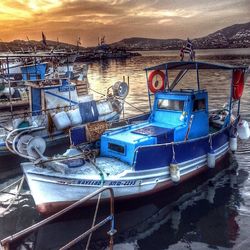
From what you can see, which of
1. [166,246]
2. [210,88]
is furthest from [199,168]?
[210,88]

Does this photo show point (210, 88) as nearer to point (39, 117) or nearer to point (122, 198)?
point (39, 117)

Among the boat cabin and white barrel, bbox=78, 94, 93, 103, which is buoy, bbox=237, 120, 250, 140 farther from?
white barrel, bbox=78, 94, 93, 103

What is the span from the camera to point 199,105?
553 inches

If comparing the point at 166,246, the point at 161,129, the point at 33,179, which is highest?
the point at 161,129

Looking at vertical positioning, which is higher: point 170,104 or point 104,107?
point 170,104

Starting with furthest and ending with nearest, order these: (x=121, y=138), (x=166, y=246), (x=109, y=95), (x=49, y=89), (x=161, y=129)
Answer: (x=109, y=95)
(x=49, y=89)
(x=161, y=129)
(x=121, y=138)
(x=166, y=246)

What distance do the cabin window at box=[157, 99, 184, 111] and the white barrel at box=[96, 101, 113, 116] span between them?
6.83m

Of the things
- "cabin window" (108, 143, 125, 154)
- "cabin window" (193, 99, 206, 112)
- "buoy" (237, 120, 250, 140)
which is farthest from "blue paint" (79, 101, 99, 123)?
"buoy" (237, 120, 250, 140)

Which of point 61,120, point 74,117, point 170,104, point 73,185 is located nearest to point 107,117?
point 74,117

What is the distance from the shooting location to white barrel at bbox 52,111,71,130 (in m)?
18.2

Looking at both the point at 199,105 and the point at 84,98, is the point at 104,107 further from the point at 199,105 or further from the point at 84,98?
the point at 199,105

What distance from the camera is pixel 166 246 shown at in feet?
31.3

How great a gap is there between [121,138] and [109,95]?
33.8 ft

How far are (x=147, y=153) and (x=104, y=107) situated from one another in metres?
10.3
